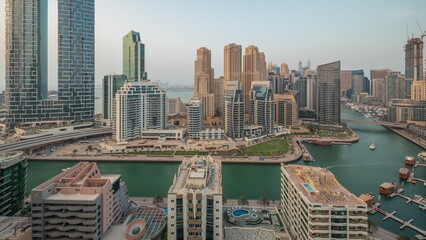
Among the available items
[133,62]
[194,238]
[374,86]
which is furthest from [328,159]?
[374,86]

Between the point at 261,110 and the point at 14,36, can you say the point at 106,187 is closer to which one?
the point at 261,110

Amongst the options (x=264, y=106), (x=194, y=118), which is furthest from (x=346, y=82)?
(x=194, y=118)

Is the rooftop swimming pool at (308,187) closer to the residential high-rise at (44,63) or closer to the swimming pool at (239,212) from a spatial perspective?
the swimming pool at (239,212)

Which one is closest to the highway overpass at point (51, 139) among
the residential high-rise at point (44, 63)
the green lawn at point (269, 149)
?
the residential high-rise at point (44, 63)

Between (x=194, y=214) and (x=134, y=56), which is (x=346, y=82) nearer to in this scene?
(x=134, y=56)

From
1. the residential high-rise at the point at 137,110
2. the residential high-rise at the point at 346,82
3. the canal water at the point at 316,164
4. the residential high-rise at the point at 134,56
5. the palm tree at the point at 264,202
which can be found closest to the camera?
the palm tree at the point at 264,202

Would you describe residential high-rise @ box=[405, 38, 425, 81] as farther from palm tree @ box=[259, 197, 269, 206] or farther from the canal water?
palm tree @ box=[259, 197, 269, 206]
